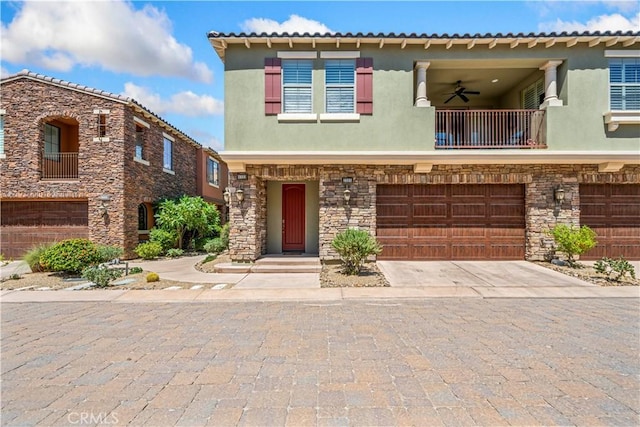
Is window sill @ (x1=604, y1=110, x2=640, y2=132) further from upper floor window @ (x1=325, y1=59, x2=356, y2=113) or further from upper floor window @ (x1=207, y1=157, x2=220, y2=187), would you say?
upper floor window @ (x1=207, y1=157, x2=220, y2=187)

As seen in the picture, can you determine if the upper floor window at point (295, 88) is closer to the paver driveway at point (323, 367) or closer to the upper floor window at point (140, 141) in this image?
the paver driveway at point (323, 367)

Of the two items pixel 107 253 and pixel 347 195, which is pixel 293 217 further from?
pixel 107 253

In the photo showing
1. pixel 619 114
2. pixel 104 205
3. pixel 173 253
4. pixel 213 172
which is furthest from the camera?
pixel 213 172

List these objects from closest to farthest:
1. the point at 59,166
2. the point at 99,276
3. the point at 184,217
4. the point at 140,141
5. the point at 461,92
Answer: the point at 99,276 → the point at 461,92 → the point at 59,166 → the point at 184,217 → the point at 140,141

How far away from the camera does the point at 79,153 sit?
13.7 meters

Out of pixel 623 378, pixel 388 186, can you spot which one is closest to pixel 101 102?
pixel 388 186

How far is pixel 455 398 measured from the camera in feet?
10.6

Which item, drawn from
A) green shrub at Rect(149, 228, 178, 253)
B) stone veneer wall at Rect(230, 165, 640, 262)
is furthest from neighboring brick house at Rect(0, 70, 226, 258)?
stone veneer wall at Rect(230, 165, 640, 262)

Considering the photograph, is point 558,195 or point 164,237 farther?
point 164,237

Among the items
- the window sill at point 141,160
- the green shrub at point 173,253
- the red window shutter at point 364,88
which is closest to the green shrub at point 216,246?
the green shrub at point 173,253

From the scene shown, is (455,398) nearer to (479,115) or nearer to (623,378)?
(623,378)

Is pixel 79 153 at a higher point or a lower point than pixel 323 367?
higher

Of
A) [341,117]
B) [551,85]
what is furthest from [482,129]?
[341,117]

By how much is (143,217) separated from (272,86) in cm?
989
